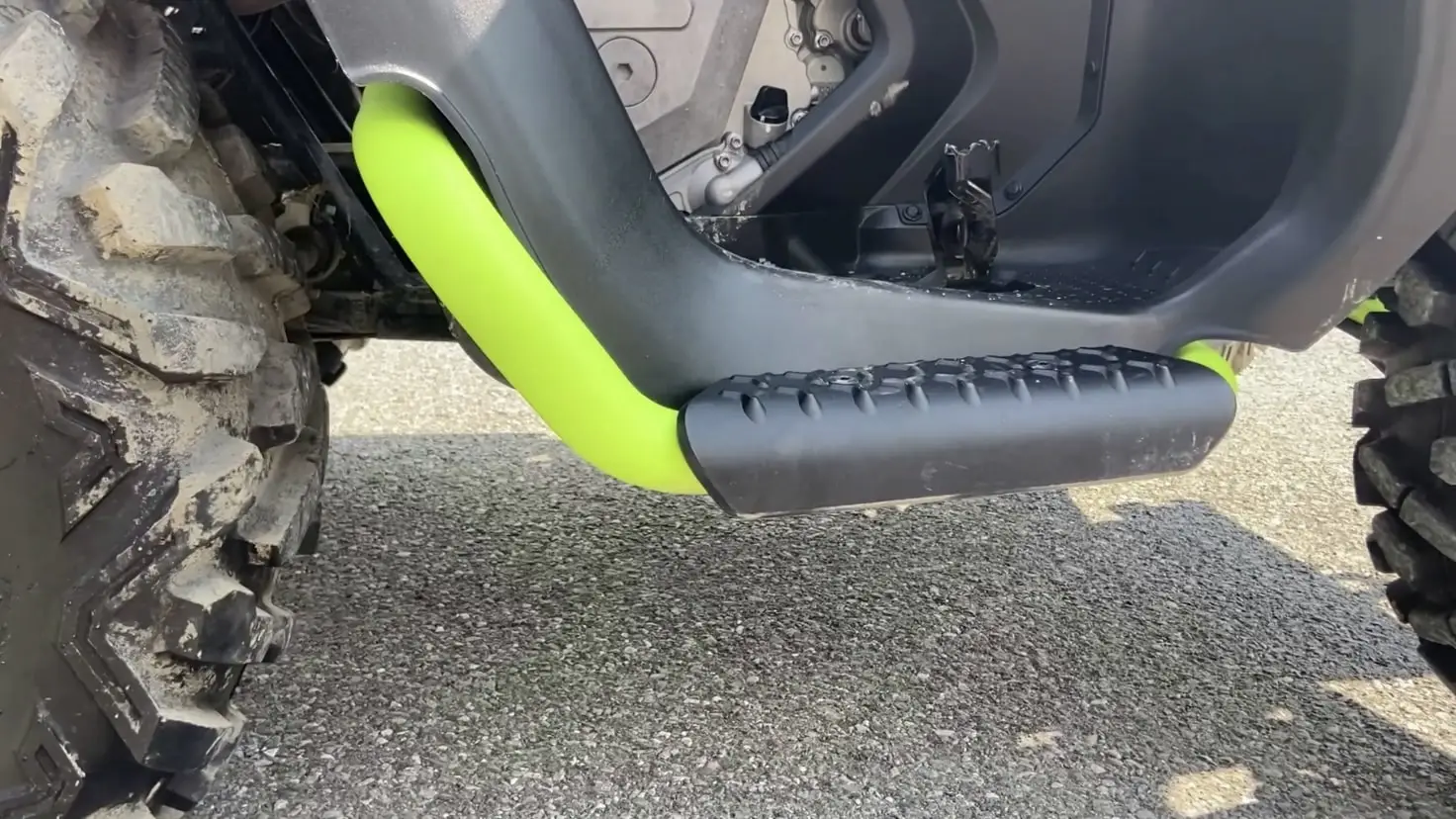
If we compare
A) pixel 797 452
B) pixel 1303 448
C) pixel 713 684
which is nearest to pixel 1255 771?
pixel 713 684

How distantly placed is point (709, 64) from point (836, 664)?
0.89 meters

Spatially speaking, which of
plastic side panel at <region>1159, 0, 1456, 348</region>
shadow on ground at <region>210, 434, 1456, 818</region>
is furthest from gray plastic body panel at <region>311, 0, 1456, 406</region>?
shadow on ground at <region>210, 434, 1456, 818</region>

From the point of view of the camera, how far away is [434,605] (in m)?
1.66

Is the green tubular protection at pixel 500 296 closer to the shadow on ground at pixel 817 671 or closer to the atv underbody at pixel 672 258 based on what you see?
the atv underbody at pixel 672 258

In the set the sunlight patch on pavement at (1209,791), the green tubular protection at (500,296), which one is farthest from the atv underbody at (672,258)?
the sunlight patch on pavement at (1209,791)

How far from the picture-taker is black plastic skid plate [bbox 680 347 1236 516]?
83 cm

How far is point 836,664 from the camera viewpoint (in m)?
1.50

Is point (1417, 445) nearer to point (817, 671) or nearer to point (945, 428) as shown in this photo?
point (945, 428)

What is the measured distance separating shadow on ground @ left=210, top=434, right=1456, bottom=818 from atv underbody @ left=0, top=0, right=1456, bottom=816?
0.30 m

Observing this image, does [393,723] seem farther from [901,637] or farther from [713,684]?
[901,637]

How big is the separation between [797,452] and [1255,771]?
0.90 m

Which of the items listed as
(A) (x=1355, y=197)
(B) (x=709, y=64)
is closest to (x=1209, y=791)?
(A) (x=1355, y=197)

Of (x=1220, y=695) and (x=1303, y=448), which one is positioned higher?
(x=1220, y=695)

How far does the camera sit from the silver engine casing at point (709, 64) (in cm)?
A: 106
